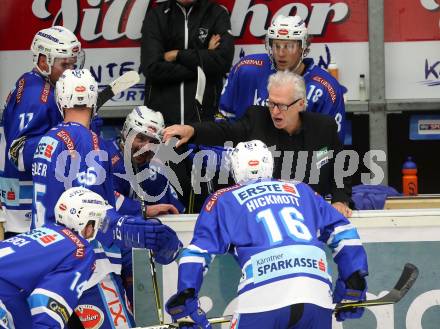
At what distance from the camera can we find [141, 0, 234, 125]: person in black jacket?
914 centimetres

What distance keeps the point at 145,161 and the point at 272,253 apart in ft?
6.03

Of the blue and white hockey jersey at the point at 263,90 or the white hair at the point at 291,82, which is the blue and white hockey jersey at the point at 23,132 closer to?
the blue and white hockey jersey at the point at 263,90

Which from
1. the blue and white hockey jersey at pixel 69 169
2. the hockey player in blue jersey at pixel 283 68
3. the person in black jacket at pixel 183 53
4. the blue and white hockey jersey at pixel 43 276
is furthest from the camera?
the person in black jacket at pixel 183 53

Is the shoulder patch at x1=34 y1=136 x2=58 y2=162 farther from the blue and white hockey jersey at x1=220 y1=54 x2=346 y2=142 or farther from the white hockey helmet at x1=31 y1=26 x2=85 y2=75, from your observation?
the blue and white hockey jersey at x1=220 y1=54 x2=346 y2=142

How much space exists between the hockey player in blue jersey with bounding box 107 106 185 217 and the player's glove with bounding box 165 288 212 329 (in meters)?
1.39

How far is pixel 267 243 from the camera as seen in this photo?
21.3 ft

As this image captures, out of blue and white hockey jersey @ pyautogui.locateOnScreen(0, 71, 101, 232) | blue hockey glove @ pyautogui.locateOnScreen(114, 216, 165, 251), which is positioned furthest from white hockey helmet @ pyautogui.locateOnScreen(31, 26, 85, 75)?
blue hockey glove @ pyautogui.locateOnScreen(114, 216, 165, 251)

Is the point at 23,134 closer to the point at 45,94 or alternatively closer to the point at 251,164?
the point at 45,94

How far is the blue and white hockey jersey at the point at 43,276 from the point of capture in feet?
20.9

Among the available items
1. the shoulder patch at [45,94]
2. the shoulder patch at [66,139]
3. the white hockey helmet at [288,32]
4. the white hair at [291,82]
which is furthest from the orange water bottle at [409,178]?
the shoulder patch at [66,139]

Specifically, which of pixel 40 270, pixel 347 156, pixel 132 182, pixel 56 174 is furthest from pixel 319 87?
pixel 40 270

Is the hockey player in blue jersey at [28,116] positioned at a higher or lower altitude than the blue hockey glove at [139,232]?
higher

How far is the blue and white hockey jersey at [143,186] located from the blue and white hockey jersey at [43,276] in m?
1.35

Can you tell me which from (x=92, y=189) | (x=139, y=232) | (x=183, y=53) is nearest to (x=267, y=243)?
(x=139, y=232)
